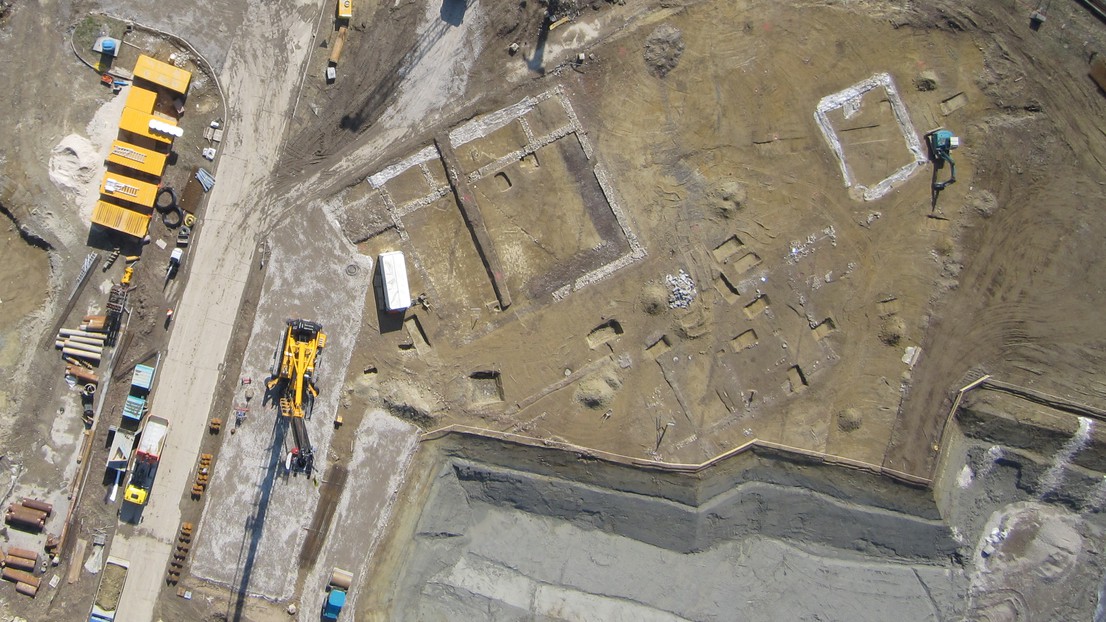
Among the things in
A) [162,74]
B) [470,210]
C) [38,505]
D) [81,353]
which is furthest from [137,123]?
[38,505]

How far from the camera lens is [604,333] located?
64.2ft

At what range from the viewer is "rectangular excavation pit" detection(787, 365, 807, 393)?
1989cm

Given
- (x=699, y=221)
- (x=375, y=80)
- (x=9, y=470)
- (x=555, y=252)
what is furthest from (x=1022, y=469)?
(x=9, y=470)

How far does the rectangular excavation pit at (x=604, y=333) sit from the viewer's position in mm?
19547

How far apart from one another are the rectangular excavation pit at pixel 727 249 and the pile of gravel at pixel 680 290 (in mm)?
1210

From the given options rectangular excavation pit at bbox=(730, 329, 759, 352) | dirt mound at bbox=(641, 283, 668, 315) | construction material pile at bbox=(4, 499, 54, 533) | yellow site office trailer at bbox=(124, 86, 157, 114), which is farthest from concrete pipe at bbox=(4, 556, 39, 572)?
rectangular excavation pit at bbox=(730, 329, 759, 352)

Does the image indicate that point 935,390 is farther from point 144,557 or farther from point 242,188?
point 144,557

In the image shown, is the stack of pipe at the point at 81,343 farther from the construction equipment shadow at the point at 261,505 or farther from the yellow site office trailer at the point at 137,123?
the yellow site office trailer at the point at 137,123

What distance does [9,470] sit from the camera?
60.9 feet

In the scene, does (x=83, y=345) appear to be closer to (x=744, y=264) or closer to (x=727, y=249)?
(x=727, y=249)

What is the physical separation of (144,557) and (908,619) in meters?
23.4

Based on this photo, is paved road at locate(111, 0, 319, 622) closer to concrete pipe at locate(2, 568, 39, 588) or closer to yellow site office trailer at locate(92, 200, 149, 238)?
yellow site office trailer at locate(92, 200, 149, 238)

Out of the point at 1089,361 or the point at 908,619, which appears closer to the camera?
the point at 908,619

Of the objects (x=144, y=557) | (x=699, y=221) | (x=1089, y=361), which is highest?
(x=699, y=221)
